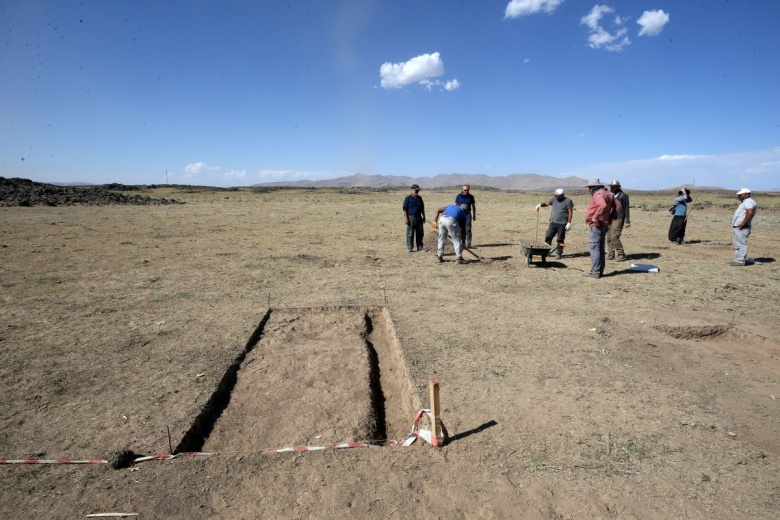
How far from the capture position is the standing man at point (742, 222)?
9.48 m

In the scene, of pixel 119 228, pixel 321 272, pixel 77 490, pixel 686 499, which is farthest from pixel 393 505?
pixel 119 228

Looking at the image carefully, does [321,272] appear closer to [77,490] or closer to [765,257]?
[77,490]

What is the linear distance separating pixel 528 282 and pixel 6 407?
8.09 metres

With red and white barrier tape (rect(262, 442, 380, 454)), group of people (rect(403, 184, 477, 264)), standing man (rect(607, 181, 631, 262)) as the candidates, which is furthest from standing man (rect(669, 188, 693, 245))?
red and white barrier tape (rect(262, 442, 380, 454))

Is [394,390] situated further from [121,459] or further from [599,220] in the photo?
[599,220]

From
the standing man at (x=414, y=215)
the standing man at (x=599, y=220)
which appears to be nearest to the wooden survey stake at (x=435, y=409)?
the standing man at (x=599, y=220)

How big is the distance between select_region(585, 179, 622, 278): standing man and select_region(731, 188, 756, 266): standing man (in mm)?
3123

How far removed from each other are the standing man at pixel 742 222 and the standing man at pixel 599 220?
3123mm

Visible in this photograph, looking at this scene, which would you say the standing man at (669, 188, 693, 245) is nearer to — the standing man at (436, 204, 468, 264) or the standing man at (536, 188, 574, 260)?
the standing man at (536, 188, 574, 260)

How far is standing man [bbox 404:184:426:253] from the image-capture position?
11344 mm

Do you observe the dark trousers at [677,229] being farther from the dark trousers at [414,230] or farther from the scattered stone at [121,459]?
the scattered stone at [121,459]

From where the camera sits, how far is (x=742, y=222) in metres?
9.64

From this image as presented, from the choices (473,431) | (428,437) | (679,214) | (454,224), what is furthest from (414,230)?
(428,437)

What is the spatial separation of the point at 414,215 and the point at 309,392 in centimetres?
756
